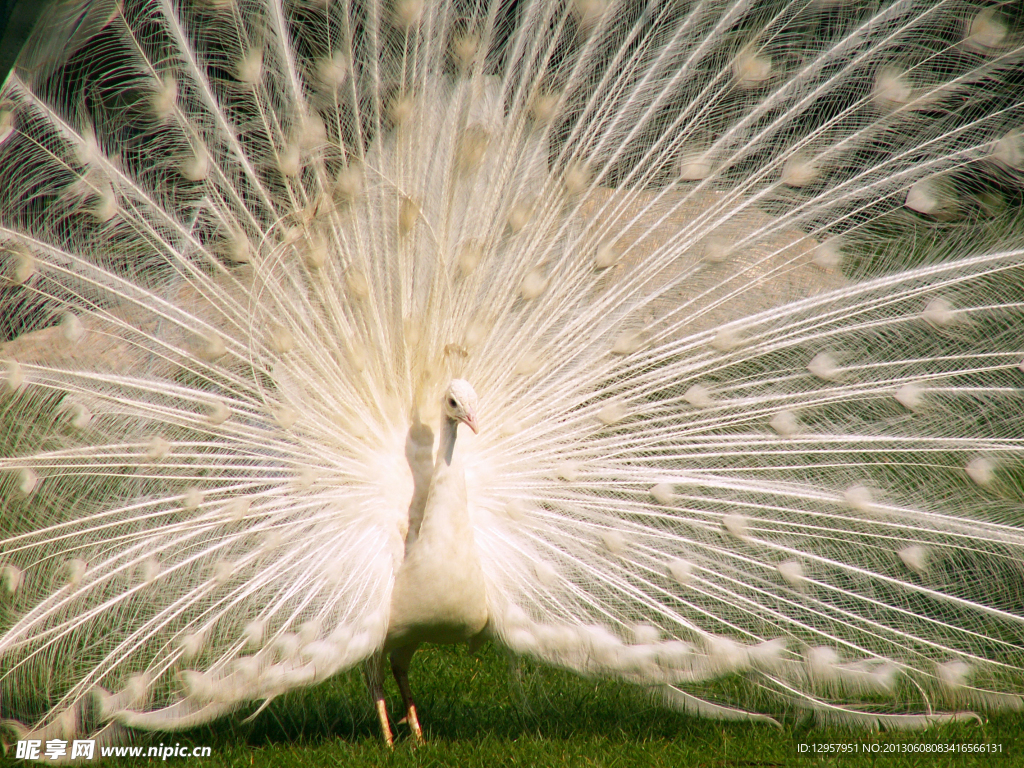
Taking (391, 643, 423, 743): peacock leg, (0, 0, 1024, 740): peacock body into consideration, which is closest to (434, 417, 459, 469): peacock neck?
(0, 0, 1024, 740): peacock body

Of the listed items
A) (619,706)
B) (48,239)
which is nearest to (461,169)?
(48,239)

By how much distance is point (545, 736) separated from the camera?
4.13 metres

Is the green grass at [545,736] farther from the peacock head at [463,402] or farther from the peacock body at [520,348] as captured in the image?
the peacock head at [463,402]

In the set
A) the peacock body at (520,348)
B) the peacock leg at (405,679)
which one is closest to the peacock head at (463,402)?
the peacock body at (520,348)

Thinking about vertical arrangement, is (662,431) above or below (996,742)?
above

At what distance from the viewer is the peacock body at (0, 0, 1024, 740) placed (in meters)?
3.66

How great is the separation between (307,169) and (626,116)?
1313 millimetres

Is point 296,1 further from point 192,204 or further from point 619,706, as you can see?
point 619,706

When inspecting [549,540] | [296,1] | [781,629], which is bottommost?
[781,629]

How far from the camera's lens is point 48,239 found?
377cm

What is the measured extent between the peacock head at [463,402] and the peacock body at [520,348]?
0.04 ft

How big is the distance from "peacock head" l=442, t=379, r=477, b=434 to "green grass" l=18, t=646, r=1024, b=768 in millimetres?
1071

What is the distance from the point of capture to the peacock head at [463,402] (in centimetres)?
351

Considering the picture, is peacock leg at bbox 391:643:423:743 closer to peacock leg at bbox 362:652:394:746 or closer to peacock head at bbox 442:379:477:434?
peacock leg at bbox 362:652:394:746
